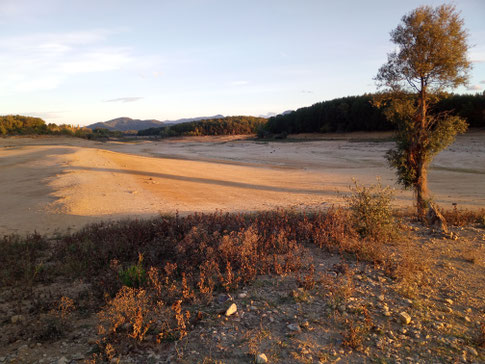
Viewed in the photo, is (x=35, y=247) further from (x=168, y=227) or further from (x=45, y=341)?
(x=45, y=341)

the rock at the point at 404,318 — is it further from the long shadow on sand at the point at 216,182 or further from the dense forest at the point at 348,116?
the dense forest at the point at 348,116

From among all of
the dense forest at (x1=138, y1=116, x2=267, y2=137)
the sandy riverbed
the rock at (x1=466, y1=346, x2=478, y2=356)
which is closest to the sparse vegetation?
the rock at (x1=466, y1=346, x2=478, y2=356)

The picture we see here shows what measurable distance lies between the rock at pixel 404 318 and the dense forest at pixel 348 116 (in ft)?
129

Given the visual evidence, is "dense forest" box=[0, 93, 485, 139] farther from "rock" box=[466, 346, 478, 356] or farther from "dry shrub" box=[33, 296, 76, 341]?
"dry shrub" box=[33, 296, 76, 341]

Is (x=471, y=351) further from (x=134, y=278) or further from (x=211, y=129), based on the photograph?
(x=211, y=129)

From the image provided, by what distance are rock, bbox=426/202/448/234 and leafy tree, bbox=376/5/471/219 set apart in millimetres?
773

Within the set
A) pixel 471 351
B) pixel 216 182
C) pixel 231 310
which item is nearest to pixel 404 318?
pixel 471 351

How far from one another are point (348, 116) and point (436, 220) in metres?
48.8

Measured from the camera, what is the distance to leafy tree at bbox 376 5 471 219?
8.88 meters

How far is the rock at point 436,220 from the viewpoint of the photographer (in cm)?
789

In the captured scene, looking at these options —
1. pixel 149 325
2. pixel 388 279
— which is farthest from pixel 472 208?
pixel 149 325

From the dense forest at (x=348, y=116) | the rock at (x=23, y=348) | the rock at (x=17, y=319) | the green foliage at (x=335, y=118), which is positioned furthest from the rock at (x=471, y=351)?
the green foliage at (x=335, y=118)

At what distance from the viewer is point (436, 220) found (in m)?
8.14

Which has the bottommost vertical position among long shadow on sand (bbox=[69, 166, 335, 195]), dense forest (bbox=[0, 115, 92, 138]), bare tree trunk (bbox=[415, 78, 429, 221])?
long shadow on sand (bbox=[69, 166, 335, 195])
